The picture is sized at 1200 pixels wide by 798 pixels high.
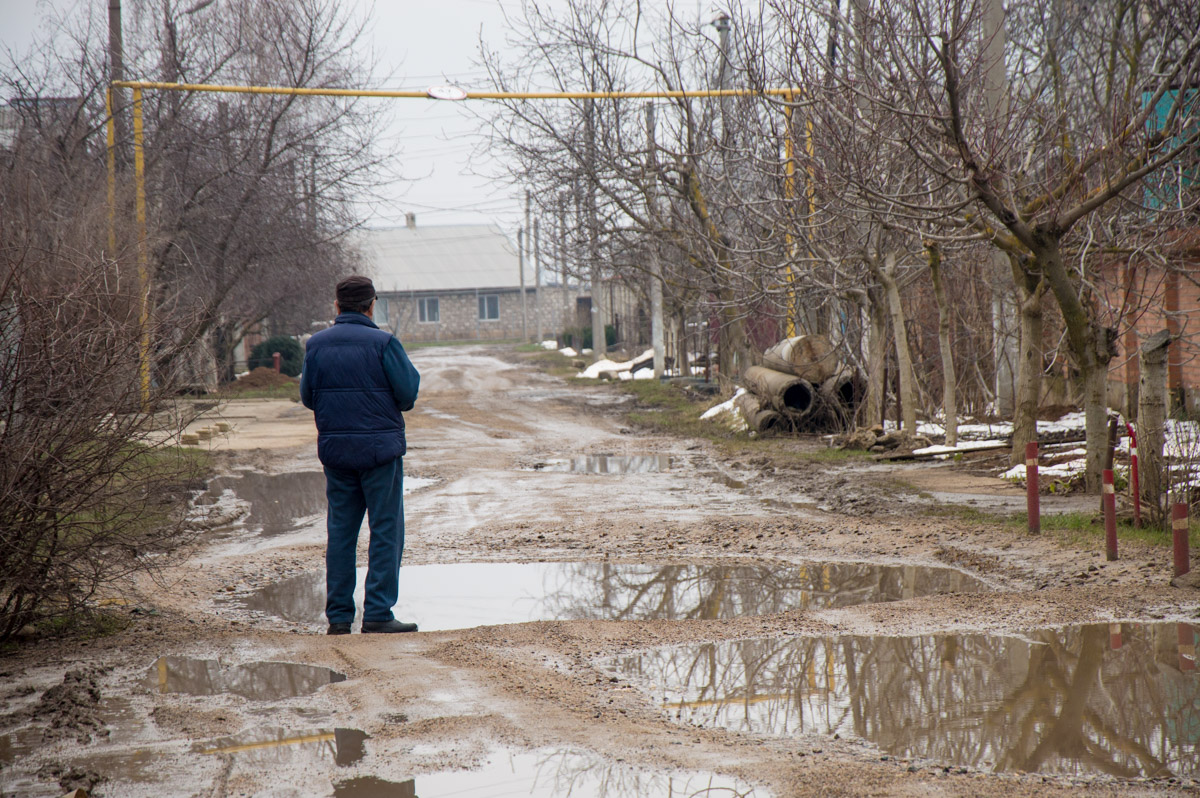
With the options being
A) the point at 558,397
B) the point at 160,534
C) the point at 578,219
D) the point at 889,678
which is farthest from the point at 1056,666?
the point at 558,397

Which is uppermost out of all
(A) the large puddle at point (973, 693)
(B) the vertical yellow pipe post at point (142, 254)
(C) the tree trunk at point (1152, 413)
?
(B) the vertical yellow pipe post at point (142, 254)

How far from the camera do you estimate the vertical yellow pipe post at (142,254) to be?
19.3 feet

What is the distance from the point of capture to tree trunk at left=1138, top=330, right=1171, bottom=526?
749 cm

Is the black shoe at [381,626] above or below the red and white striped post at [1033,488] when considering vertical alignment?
below

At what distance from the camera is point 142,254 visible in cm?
1336

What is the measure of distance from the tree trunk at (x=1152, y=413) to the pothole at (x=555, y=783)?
17.7 feet

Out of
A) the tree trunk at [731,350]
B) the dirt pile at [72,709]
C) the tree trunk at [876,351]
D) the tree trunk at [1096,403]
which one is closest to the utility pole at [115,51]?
the tree trunk at [731,350]

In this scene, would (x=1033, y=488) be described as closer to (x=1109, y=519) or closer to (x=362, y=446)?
(x=1109, y=519)

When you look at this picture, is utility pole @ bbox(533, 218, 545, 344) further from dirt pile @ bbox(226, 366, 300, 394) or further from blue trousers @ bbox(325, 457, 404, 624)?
blue trousers @ bbox(325, 457, 404, 624)

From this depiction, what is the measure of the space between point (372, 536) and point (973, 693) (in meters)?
3.20

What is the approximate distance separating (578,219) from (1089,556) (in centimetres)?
1564

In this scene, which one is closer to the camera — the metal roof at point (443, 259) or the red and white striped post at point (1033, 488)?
the red and white striped post at point (1033, 488)

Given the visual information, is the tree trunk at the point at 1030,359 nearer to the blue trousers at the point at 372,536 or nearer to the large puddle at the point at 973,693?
the large puddle at the point at 973,693

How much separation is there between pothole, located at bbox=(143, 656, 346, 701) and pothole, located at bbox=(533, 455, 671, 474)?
818cm
